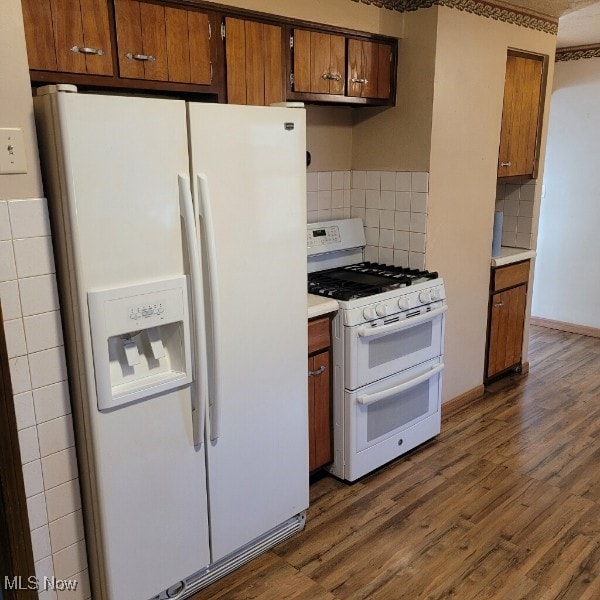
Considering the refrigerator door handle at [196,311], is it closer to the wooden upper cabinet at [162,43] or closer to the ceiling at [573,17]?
the wooden upper cabinet at [162,43]

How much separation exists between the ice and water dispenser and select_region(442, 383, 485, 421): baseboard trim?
81.2 inches

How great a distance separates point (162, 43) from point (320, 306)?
1.20m

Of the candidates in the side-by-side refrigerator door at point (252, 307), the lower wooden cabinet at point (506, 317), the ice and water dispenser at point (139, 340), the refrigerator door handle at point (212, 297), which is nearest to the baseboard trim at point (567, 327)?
the lower wooden cabinet at point (506, 317)

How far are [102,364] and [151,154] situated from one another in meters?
0.64

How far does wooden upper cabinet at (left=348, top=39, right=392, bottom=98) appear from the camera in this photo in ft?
9.23

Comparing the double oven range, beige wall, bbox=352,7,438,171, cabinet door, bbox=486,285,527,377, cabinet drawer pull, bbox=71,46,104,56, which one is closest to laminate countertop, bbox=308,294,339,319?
the double oven range

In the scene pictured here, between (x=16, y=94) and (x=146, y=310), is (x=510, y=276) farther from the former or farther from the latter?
(x=16, y=94)

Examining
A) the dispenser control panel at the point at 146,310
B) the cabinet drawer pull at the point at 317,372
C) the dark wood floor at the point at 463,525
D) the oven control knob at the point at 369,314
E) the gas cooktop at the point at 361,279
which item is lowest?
the dark wood floor at the point at 463,525

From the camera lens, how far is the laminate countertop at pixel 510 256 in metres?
3.66

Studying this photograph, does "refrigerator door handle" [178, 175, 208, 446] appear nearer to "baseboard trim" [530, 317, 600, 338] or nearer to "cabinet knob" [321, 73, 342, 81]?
"cabinet knob" [321, 73, 342, 81]

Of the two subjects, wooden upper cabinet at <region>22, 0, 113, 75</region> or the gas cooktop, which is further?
the gas cooktop

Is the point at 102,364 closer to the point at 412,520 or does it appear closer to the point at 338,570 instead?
Result: the point at 338,570

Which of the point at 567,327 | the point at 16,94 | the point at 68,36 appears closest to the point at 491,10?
the point at 68,36

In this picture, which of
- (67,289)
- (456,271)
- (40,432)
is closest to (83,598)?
(40,432)
